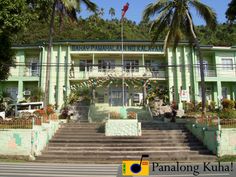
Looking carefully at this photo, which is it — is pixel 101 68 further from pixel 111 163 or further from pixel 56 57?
pixel 111 163

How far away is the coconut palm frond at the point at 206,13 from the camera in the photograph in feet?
65.4

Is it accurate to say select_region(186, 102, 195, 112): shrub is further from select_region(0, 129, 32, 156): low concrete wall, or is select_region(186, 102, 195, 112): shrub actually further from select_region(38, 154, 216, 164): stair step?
select_region(0, 129, 32, 156): low concrete wall

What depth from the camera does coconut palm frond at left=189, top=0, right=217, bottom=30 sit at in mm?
19922

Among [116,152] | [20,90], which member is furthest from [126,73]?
[116,152]

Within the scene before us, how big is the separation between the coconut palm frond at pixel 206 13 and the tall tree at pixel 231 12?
12.4 ft

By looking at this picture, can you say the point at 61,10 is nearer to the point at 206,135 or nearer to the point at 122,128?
the point at 122,128

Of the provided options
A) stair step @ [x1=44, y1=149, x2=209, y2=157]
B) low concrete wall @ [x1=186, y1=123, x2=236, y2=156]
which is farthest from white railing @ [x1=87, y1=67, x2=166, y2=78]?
low concrete wall @ [x1=186, y1=123, x2=236, y2=156]

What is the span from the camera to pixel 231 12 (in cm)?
1586

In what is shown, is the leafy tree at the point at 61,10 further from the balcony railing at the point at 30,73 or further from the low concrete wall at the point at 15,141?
the balcony railing at the point at 30,73

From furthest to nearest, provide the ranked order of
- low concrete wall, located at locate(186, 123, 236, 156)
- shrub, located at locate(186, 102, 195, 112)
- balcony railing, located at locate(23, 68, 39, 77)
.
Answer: balcony railing, located at locate(23, 68, 39, 77)
shrub, located at locate(186, 102, 195, 112)
low concrete wall, located at locate(186, 123, 236, 156)

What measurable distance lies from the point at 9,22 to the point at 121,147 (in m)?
9.43

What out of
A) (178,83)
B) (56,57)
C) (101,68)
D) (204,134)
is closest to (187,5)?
(204,134)

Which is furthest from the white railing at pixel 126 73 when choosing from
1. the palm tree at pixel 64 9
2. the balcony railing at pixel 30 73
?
the palm tree at pixel 64 9

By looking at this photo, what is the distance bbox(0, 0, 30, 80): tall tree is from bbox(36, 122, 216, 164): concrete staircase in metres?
5.88
